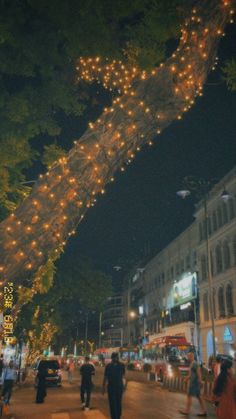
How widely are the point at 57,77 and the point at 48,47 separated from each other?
825 mm

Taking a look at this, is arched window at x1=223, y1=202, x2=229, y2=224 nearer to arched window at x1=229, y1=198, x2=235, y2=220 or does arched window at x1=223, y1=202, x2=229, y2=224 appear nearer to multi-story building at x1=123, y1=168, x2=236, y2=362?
multi-story building at x1=123, y1=168, x2=236, y2=362

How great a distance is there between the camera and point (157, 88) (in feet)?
20.0

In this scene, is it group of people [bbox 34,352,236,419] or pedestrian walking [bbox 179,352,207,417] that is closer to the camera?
group of people [bbox 34,352,236,419]

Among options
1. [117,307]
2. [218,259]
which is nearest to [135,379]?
[218,259]

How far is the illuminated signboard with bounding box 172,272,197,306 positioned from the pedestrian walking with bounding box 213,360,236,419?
42.2 metres

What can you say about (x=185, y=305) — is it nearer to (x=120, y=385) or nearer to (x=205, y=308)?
(x=205, y=308)

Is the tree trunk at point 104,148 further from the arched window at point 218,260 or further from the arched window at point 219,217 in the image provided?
the arched window at point 218,260

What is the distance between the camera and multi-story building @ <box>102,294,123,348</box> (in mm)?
145875

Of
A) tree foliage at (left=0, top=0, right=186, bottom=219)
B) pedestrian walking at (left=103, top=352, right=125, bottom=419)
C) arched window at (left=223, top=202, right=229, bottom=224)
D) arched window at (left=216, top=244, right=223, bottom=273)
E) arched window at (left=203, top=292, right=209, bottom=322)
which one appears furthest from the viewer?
arched window at (left=203, top=292, right=209, bottom=322)

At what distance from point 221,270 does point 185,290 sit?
39.8 ft

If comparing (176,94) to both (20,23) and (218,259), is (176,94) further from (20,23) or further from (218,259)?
(218,259)

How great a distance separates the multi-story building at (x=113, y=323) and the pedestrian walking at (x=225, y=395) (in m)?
140

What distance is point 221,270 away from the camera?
133 ft

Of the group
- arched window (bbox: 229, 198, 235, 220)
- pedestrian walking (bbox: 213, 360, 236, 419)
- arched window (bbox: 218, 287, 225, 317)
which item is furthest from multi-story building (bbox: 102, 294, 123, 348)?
pedestrian walking (bbox: 213, 360, 236, 419)
